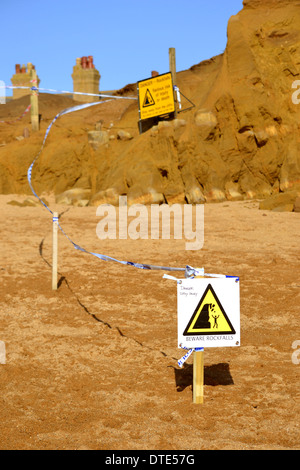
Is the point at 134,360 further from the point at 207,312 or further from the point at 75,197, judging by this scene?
the point at 75,197

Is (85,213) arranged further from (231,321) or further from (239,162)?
(231,321)

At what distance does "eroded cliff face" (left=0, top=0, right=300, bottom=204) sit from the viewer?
17.0 m

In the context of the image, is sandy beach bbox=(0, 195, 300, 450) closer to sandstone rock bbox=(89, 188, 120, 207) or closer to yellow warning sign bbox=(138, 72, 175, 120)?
sandstone rock bbox=(89, 188, 120, 207)

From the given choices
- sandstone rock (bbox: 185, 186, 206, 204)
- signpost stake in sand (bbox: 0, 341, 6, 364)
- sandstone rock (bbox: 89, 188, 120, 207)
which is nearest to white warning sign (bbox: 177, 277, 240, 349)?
signpost stake in sand (bbox: 0, 341, 6, 364)

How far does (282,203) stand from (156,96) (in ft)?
23.8

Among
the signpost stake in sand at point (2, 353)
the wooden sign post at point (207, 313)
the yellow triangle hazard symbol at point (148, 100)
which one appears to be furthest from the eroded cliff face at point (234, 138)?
the wooden sign post at point (207, 313)

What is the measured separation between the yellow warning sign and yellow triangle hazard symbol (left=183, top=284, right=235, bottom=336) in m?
15.7

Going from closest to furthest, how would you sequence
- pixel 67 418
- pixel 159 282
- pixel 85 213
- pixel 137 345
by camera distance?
pixel 67 418
pixel 137 345
pixel 159 282
pixel 85 213

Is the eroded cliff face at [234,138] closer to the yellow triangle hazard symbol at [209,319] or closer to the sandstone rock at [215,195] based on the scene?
the sandstone rock at [215,195]

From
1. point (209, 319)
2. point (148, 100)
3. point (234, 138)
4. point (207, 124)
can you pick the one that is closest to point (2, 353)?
point (209, 319)

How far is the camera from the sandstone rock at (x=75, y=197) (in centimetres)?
1768

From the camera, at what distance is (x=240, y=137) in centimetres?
1764
